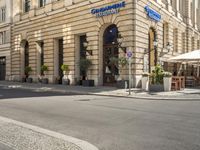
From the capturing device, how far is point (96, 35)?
25.7 m

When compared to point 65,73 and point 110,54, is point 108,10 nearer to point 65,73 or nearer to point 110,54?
point 110,54

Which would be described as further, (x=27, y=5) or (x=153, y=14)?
(x=27, y=5)

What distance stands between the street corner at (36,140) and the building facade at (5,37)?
32.4 m

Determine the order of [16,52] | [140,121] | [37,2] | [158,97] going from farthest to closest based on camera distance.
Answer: [16,52]
[37,2]
[158,97]
[140,121]

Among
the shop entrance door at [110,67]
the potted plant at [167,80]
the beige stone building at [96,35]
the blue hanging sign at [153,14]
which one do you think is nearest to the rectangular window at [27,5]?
the beige stone building at [96,35]

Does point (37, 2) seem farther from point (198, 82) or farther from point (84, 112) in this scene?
point (84, 112)

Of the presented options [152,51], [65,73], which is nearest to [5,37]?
[65,73]

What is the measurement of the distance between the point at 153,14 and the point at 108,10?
4.47 meters

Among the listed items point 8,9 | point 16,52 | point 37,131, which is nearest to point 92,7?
point 16,52

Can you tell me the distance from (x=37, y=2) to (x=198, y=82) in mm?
19929

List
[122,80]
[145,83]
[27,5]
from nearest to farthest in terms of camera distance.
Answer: [145,83]
[122,80]
[27,5]

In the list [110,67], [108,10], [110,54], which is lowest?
[110,67]

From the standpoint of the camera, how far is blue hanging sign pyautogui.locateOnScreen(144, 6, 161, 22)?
25.4 m

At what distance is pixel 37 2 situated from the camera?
33.7m
